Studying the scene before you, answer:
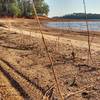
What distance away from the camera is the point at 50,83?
8.66m

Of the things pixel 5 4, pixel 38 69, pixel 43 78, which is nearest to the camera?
pixel 43 78

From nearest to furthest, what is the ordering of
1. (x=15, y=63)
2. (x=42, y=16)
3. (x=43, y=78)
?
(x=43, y=78)
(x=15, y=63)
(x=42, y=16)

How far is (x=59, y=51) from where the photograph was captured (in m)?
14.8

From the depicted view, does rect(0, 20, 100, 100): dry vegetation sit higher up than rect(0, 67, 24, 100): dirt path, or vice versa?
rect(0, 67, 24, 100): dirt path

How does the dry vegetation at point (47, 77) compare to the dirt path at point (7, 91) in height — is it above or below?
below

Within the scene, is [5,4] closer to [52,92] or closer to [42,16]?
[42,16]

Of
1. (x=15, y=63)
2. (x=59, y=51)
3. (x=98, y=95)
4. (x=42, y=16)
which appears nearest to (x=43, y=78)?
(x=98, y=95)

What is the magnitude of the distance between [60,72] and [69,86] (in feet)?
5.56

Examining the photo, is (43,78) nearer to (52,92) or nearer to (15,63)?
(52,92)

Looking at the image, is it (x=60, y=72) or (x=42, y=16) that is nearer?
(x=60, y=72)

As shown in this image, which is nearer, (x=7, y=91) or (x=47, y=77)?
(x=7, y=91)

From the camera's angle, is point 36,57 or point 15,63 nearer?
point 15,63

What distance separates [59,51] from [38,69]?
4264 millimetres

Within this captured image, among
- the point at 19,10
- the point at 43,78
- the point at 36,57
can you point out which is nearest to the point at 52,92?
the point at 43,78
